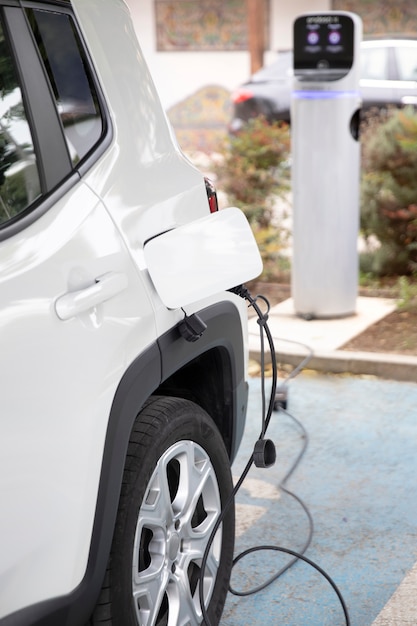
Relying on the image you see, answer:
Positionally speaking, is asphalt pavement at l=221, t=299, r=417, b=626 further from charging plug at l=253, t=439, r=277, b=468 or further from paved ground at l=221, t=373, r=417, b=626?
charging plug at l=253, t=439, r=277, b=468

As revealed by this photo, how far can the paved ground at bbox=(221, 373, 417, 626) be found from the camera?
3295 mm

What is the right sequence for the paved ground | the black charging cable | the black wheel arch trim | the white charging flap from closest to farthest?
the black wheel arch trim
the white charging flap
the black charging cable
the paved ground

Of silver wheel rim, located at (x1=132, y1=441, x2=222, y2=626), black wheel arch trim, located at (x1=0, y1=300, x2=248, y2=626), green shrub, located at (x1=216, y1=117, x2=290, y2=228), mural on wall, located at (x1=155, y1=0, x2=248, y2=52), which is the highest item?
black wheel arch trim, located at (x1=0, y1=300, x2=248, y2=626)

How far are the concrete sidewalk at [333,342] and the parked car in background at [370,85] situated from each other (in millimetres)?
5592

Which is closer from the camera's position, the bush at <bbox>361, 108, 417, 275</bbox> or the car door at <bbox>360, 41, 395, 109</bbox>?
the bush at <bbox>361, 108, 417, 275</bbox>

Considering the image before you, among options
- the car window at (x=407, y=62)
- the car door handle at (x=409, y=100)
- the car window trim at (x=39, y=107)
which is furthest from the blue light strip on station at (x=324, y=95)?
the car window at (x=407, y=62)

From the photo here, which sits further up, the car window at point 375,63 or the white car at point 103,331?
the white car at point 103,331

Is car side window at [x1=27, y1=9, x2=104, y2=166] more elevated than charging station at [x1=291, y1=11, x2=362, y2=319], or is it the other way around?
car side window at [x1=27, y1=9, x2=104, y2=166]

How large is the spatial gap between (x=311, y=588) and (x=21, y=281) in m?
1.78

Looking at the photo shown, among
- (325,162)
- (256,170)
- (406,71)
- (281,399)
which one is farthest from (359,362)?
(406,71)

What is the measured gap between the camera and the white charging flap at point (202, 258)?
2.61 m

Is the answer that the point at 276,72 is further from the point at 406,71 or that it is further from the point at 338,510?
the point at 338,510

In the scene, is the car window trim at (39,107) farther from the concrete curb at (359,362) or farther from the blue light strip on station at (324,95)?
the blue light strip on station at (324,95)

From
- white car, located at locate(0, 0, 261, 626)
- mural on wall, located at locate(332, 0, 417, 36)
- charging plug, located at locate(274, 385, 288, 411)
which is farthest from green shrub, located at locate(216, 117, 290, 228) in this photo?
mural on wall, located at locate(332, 0, 417, 36)
